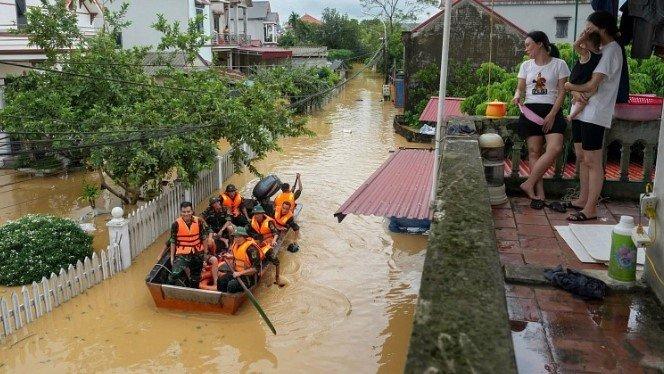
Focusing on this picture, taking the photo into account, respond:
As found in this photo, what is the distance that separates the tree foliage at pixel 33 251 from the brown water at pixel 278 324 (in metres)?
0.86

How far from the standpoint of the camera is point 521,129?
632 centimetres

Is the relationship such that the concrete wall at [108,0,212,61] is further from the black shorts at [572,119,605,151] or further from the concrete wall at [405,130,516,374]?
the concrete wall at [405,130,516,374]

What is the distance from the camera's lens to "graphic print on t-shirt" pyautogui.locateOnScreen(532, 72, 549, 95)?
234 inches

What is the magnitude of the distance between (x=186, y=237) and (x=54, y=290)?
6.92 ft

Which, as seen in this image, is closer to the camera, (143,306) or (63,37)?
(143,306)

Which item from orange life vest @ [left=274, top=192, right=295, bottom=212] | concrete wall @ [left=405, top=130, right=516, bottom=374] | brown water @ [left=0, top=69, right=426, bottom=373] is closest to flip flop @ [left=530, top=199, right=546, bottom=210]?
concrete wall @ [left=405, top=130, right=516, bottom=374]

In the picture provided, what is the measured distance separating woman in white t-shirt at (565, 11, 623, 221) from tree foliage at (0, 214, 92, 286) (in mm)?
8194

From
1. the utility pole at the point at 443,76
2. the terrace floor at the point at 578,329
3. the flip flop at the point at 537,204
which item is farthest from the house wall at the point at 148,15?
the terrace floor at the point at 578,329

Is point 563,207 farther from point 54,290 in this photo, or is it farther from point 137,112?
point 137,112

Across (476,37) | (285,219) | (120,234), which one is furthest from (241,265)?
(476,37)

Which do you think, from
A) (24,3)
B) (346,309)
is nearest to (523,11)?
(24,3)

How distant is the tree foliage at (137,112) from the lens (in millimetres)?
11430

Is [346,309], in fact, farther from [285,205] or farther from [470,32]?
[470,32]

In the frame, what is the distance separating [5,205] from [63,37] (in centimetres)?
463
